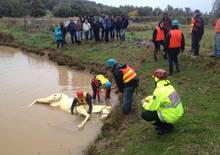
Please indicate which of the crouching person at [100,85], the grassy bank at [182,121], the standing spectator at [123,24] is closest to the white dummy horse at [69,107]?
the grassy bank at [182,121]

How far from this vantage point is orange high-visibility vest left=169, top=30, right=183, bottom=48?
14.5m

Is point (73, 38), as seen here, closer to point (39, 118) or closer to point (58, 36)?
point (58, 36)

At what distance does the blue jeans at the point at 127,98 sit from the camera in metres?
11.5

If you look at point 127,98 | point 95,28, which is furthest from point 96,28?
point 127,98

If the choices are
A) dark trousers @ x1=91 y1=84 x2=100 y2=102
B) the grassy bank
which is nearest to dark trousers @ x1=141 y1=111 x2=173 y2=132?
the grassy bank

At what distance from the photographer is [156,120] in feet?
28.1

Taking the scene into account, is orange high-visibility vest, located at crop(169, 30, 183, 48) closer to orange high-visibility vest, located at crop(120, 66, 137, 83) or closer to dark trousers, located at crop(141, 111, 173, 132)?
orange high-visibility vest, located at crop(120, 66, 137, 83)

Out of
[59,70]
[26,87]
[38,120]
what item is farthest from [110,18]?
[38,120]

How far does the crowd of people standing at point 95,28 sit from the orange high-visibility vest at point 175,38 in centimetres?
1113

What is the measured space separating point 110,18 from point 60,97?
12.0m

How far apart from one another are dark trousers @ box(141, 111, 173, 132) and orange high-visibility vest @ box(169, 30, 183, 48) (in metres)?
6.19

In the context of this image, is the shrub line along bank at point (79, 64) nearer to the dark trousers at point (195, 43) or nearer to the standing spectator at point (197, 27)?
the dark trousers at point (195, 43)

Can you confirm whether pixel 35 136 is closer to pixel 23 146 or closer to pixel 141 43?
pixel 23 146

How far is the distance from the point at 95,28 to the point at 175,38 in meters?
12.3
